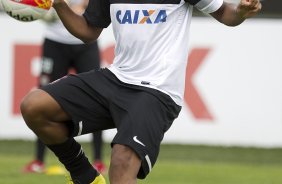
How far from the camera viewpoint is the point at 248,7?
674 centimetres

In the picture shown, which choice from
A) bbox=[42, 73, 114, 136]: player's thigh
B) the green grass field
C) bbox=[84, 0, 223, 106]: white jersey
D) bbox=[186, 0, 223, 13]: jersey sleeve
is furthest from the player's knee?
the green grass field

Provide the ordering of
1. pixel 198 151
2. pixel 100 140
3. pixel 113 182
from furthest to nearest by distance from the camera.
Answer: pixel 198 151 < pixel 100 140 < pixel 113 182

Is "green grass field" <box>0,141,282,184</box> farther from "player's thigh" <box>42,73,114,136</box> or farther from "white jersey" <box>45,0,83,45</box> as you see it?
"player's thigh" <box>42,73,114,136</box>

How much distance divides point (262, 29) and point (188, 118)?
1.74 metres

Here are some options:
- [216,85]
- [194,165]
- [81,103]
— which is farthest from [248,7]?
[216,85]

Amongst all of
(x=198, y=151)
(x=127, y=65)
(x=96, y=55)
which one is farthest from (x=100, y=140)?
(x=127, y=65)

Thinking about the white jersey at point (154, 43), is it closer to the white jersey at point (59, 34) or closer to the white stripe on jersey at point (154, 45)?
the white stripe on jersey at point (154, 45)

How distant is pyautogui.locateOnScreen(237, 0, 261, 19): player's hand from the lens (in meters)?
6.71

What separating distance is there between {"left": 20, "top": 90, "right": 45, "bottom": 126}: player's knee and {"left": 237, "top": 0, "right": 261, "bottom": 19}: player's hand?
1.60 meters

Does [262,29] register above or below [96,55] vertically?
below

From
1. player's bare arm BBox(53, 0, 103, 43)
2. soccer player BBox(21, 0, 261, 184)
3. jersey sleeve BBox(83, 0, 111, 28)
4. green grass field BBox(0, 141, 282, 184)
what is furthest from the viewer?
green grass field BBox(0, 141, 282, 184)

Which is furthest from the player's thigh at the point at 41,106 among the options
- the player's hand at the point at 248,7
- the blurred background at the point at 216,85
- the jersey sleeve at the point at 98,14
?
the blurred background at the point at 216,85

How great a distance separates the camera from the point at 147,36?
6918 millimetres

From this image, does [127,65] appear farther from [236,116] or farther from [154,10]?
[236,116]
